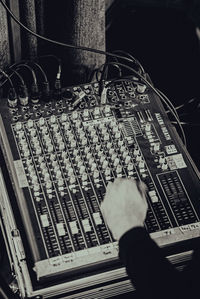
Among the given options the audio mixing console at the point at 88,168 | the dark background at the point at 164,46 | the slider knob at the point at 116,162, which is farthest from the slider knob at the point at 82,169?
the dark background at the point at 164,46

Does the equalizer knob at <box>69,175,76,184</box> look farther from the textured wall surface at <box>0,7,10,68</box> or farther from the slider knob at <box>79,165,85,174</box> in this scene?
the textured wall surface at <box>0,7,10,68</box>

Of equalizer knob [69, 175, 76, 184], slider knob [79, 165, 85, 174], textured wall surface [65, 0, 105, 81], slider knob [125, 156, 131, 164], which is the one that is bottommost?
equalizer knob [69, 175, 76, 184]

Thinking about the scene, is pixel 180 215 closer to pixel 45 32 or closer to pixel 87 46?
pixel 87 46

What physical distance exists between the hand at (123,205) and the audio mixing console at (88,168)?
0.04 m

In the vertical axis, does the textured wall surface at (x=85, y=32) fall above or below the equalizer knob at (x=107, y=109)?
above

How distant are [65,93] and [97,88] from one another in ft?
0.40

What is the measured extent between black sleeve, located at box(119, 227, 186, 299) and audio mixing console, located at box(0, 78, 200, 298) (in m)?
0.11

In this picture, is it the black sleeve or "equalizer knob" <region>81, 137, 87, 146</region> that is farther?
"equalizer knob" <region>81, 137, 87, 146</region>

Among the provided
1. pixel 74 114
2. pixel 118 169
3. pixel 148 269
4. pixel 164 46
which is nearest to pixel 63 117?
pixel 74 114

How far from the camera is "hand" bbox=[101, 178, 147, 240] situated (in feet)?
4.16

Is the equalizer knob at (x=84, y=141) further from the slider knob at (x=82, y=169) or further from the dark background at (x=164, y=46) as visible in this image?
the dark background at (x=164, y=46)

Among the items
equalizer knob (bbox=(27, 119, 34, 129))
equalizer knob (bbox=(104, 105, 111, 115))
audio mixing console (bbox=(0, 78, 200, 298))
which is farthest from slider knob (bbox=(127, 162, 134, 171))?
equalizer knob (bbox=(27, 119, 34, 129))

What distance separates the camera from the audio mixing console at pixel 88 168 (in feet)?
4.22

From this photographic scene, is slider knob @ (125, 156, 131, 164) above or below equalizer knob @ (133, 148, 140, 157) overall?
below
